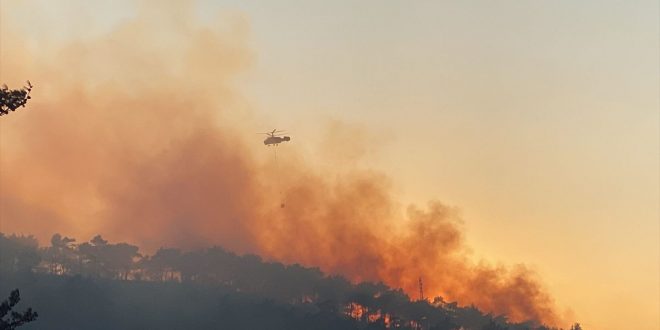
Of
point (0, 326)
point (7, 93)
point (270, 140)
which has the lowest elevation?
point (0, 326)

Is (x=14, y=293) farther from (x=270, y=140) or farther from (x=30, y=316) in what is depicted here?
(x=270, y=140)

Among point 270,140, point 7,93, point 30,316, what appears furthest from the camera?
point 270,140

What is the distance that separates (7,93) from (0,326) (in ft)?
39.9

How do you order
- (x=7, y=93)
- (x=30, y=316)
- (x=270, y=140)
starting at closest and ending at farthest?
(x=7, y=93) < (x=30, y=316) < (x=270, y=140)

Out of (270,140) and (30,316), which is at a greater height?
(270,140)

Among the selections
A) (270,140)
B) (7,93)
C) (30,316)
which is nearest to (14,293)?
(30,316)

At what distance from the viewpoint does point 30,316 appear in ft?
131

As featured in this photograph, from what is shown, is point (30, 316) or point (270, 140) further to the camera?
point (270, 140)

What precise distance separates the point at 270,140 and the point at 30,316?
152637 mm

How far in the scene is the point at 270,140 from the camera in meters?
192

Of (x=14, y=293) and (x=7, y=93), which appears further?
(x=14, y=293)

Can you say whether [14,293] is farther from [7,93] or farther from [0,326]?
[7,93]

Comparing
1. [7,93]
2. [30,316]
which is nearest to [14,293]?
[30,316]

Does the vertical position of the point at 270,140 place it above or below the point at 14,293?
above
